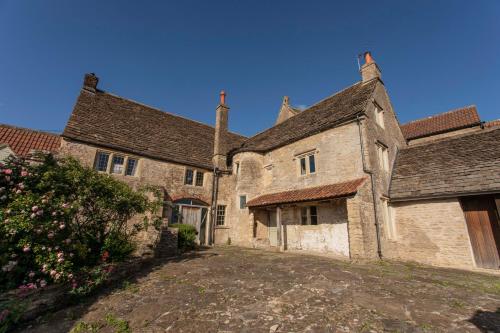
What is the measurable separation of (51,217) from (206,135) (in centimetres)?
1772

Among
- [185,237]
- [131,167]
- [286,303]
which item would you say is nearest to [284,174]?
[185,237]

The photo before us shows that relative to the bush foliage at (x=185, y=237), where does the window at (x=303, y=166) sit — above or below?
above

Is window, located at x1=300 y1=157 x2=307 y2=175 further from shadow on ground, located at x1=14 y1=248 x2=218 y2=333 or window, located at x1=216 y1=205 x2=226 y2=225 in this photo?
shadow on ground, located at x1=14 y1=248 x2=218 y2=333

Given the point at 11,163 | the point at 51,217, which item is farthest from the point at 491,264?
the point at 11,163

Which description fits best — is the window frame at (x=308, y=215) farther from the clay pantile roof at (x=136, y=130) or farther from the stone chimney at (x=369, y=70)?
the stone chimney at (x=369, y=70)

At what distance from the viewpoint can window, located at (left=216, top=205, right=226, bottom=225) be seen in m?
18.5

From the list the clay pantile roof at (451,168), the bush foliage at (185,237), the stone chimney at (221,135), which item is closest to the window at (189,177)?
the stone chimney at (221,135)

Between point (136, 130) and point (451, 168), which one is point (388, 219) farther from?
point (136, 130)

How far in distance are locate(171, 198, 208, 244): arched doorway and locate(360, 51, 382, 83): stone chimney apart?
15023 millimetres

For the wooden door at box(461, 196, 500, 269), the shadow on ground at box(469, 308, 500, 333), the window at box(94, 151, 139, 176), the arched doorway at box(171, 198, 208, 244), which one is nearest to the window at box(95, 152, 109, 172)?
Result: the window at box(94, 151, 139, 176)

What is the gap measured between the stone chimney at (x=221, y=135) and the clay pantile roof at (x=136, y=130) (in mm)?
745

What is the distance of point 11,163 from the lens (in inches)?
219

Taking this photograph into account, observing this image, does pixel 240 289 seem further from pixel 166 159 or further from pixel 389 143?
pixel 389 143

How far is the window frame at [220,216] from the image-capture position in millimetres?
18372
